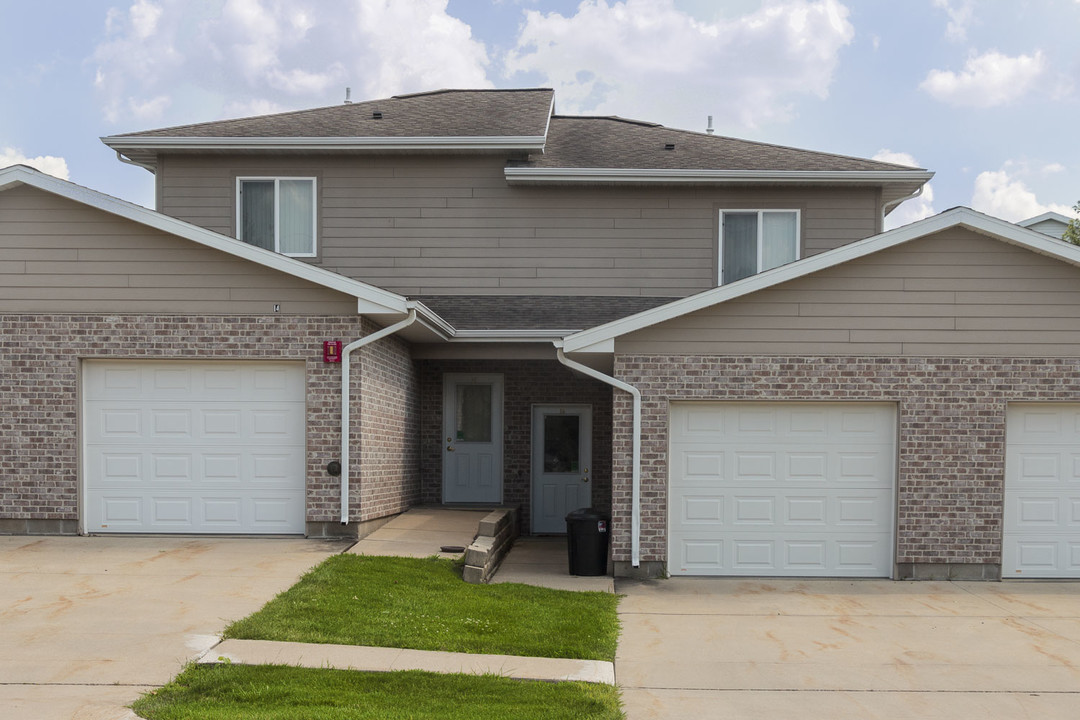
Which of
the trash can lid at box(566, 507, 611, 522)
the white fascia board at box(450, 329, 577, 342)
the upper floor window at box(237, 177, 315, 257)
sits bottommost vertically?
the trash can lid at box(566, 507, 611, 522)

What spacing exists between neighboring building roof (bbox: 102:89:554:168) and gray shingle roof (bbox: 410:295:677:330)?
8.01 feet

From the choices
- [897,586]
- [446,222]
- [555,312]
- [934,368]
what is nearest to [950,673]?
[897,586]

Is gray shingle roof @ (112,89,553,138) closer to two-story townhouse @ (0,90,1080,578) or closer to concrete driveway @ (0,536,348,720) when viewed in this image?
two-story townhouse @ (0,90,1080,578)

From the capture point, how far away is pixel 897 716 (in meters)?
6.57

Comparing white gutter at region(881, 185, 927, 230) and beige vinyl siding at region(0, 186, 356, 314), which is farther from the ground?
white gutter at region(881, 185, 927, 230)

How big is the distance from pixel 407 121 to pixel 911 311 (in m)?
9.23

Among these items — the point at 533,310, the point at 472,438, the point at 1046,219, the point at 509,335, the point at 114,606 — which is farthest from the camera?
the point at 1046,219

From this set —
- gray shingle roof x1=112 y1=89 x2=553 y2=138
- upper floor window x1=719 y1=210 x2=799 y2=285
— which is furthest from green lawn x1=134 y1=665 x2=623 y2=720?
gray shingle roof x1=112 y1=89 x2=553 y2=138

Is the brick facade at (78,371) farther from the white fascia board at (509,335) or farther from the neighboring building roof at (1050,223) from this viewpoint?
the neighboring building roof at (1050,223)

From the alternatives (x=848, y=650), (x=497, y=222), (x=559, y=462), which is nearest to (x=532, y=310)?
(x=497, y=222)

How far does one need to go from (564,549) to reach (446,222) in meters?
5.63

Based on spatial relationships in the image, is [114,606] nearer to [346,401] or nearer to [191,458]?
[191,458]

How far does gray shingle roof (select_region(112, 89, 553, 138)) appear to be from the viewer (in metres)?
15.8

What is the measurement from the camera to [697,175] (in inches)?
601
